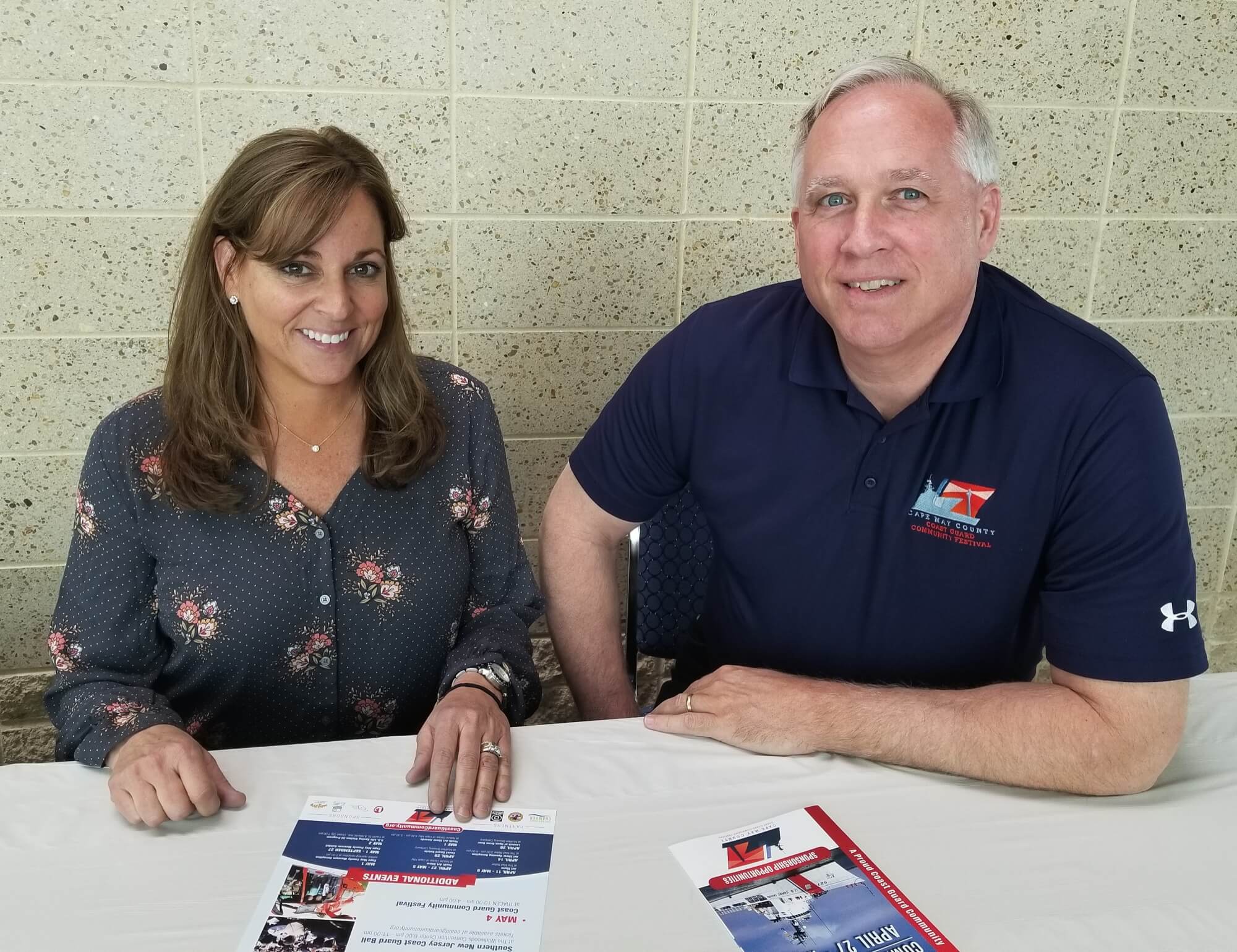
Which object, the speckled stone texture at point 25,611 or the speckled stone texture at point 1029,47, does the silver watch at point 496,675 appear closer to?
the speckled stone texture at point 25,611

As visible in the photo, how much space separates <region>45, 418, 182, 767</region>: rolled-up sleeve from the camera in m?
1.39

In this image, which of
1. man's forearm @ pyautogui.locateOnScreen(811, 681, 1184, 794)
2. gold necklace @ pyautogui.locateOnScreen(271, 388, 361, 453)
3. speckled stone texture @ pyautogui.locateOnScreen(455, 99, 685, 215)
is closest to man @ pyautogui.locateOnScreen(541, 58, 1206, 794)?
man's forearm @ pyautogui.locateOnScreen(811, 681, 1184, 794)

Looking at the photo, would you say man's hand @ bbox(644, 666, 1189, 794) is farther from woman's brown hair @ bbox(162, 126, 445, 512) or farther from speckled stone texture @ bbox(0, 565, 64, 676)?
speckled stone texture @ bbox(0, 565, 64, 676)

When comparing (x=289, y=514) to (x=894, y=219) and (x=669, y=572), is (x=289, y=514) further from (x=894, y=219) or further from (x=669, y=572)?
(x=894, y=219)

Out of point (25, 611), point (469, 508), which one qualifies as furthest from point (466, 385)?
point (25, 611)

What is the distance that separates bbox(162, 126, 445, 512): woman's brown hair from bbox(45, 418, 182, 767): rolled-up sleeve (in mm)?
76

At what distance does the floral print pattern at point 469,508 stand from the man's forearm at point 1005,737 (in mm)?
633

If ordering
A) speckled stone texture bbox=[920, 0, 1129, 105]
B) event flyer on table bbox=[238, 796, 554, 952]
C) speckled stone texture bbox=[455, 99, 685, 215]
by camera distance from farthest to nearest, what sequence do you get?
speckled stone texture bbox=[920, 0, 1129, 105] < speckled stone texture bbox=[455, 99, 685, 215] < event flyer on table bbox=[238, 796, 554, 952]

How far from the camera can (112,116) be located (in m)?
1.98

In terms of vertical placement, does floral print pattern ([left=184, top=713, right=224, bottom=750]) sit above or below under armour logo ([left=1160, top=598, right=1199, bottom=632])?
below

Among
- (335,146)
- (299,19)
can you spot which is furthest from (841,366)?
(299,19)

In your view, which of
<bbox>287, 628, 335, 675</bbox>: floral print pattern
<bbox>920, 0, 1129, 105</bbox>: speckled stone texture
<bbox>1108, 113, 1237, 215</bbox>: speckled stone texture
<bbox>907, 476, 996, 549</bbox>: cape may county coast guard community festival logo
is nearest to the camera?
<bbox>907, 476, 996, 549</bbox>: cape may county coast guard community festival logo

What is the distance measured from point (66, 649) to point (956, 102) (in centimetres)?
144

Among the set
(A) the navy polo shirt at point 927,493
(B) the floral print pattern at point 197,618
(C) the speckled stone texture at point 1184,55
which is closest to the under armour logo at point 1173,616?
(A) the navy polo shirt at point 927,493
